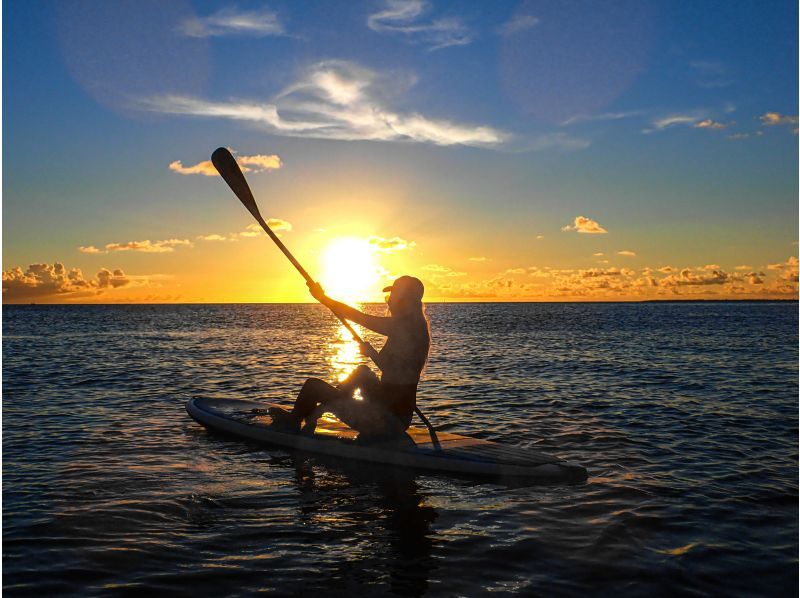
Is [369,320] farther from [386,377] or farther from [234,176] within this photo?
[234,176]

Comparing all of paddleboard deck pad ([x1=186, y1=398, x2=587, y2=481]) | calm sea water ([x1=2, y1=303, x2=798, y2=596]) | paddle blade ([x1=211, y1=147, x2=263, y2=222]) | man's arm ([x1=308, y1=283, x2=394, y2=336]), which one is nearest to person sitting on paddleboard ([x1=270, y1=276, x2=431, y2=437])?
man's arm ([x1=308, y1=283, x2=394, y2=336])

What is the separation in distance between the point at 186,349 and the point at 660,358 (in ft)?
84.7

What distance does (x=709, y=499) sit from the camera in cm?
813

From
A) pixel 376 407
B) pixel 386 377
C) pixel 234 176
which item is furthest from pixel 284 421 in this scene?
pixel 234 176

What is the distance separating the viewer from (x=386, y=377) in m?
9.15

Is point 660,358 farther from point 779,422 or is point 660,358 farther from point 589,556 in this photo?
point 589,556

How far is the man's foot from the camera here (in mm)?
10426

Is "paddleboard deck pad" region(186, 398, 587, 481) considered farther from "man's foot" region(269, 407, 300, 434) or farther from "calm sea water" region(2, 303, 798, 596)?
"calm sea water" region(2, 303, 798, 596)

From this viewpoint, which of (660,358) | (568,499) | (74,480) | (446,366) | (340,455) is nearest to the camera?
(568,499)

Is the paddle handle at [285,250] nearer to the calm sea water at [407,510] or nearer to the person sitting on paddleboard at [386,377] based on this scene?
the person sitting on paddleboard at [386,377]

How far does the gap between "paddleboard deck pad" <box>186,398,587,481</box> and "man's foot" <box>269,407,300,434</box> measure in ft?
0.27

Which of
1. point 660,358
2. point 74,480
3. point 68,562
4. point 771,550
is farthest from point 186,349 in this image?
point 771,550

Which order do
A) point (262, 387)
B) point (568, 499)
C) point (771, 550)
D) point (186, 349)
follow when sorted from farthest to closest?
point (186, 349) → point (262, 387) → point (568, 499) → point (771, 550)

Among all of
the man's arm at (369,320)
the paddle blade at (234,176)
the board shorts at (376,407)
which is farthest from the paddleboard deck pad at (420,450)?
the paddle blade at (234,176)
